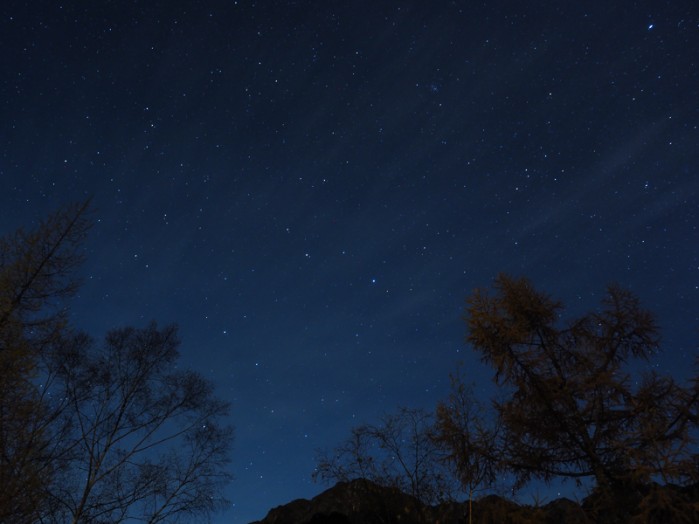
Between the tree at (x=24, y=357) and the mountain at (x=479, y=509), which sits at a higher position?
the tree at (x=24, y=357)

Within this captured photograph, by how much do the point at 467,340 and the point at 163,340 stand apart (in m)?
12.0

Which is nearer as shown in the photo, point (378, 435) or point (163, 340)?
point (378, 435)

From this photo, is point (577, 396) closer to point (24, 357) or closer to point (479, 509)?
point (479, 509)

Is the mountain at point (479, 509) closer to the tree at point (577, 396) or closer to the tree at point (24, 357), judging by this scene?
the tree at point (577, 396)

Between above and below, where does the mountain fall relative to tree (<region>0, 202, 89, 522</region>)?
below

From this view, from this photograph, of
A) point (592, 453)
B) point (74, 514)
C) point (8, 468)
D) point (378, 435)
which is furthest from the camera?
point (378, 435)

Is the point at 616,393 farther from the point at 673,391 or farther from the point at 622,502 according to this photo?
the point at 622,502

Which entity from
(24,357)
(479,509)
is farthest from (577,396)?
(24,357)

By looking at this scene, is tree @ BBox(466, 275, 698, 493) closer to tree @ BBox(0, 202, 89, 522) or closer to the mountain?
the mountain

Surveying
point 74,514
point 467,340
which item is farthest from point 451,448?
point 74,514

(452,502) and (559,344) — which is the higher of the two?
(559,344)

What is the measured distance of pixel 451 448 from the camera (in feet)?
29.4

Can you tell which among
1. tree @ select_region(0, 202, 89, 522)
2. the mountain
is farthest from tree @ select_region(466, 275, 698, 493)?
tree @ select_region(0, 202, 89, 522)

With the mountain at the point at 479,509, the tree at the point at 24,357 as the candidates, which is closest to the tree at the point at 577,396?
the mountain at the point at 479,509
